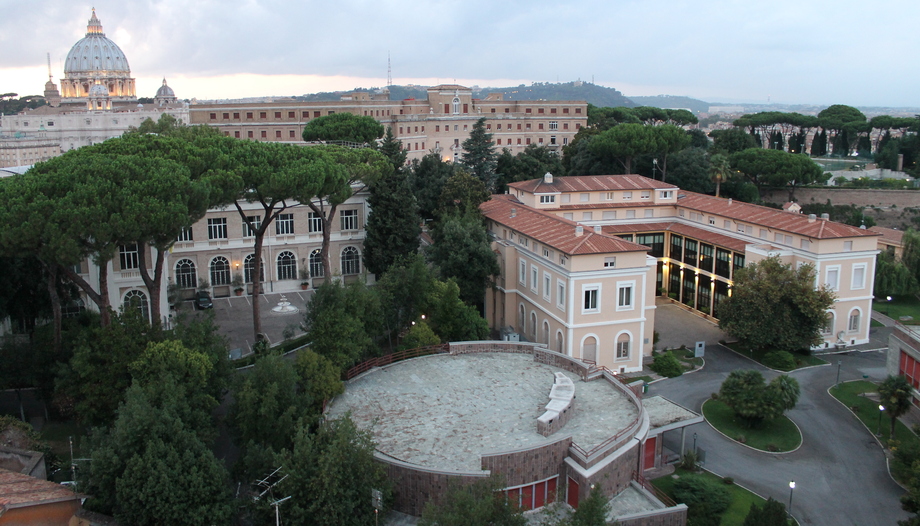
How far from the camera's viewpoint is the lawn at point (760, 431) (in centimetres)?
3072

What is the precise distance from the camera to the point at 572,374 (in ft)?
102

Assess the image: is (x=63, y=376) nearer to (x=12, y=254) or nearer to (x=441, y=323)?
(x=12, y=254)

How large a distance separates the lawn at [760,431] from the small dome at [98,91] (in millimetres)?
158944

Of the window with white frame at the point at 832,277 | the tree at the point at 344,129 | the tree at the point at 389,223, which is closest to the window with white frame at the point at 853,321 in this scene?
the window with white frame at the point at 832,277

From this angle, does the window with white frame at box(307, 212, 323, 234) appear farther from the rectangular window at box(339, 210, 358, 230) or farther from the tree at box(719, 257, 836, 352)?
the tree at box(719, 257, 836, 352)

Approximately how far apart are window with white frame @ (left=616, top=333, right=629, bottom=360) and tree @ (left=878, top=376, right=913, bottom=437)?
453 inches

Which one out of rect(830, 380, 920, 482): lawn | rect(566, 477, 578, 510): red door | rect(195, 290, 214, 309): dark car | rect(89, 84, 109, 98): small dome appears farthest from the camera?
rect(89, 84, 109, 98): small dome

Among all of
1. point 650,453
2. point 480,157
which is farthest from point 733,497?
point 480,157

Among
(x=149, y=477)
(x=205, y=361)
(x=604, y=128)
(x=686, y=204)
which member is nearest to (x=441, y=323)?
(x=205, y=361)

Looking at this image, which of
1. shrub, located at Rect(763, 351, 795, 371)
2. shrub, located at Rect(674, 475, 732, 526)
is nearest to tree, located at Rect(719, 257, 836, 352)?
shrub, located at Rect(763, 351, 795, 371)

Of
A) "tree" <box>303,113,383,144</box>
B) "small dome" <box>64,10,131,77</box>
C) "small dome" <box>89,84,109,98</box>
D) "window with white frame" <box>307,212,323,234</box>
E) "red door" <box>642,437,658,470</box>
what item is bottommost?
"red door" <box>642,437,658,470</box>

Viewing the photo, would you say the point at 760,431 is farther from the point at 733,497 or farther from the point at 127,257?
the point at 127,257

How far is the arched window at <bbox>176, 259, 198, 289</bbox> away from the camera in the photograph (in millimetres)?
44625

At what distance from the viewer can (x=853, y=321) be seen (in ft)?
140
